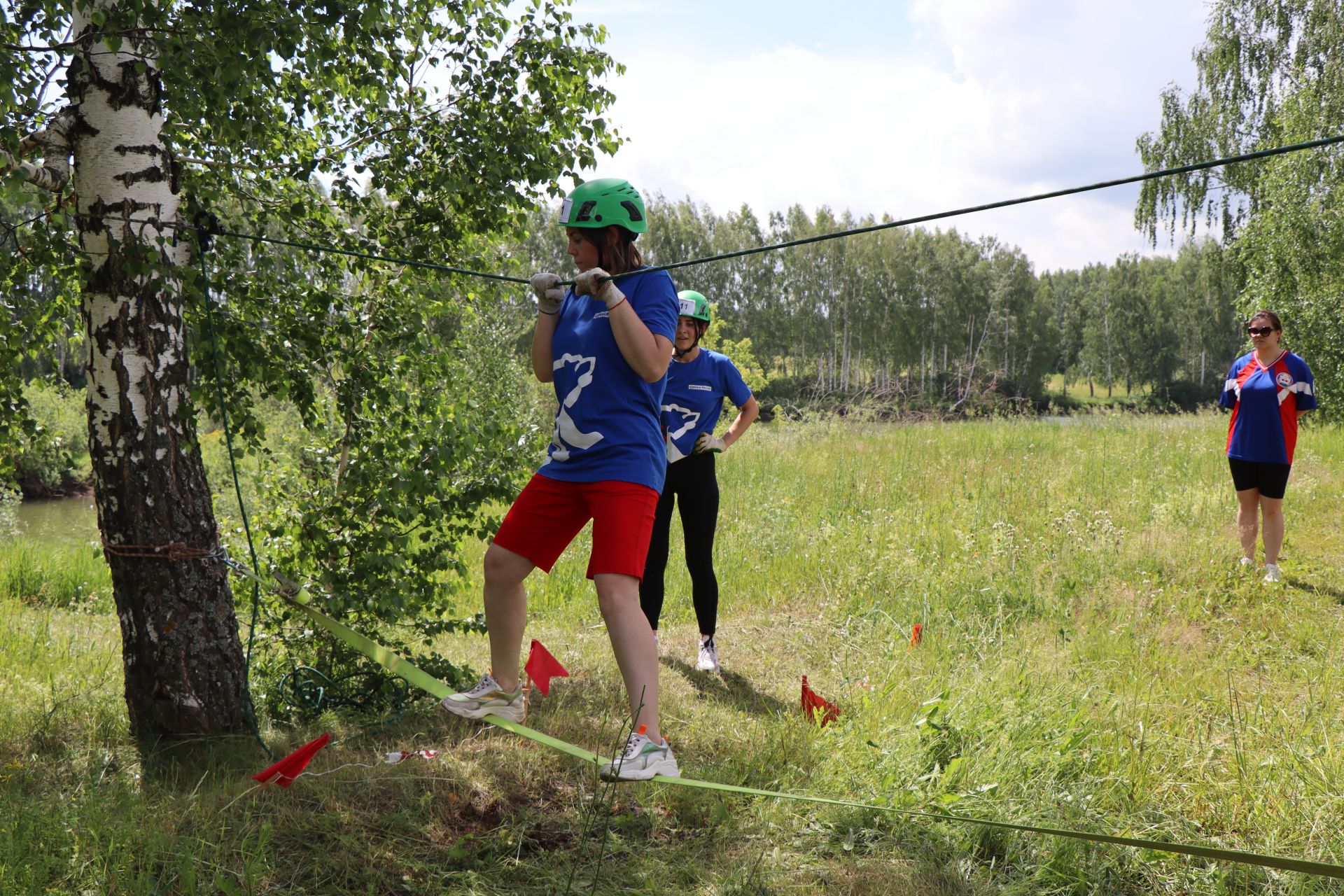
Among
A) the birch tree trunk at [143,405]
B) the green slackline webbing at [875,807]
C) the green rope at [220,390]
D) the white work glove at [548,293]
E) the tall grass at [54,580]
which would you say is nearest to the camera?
the green slackline webbing at [875,807]

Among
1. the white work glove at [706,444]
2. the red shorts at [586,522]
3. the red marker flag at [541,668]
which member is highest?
the white work glove at [706,444]

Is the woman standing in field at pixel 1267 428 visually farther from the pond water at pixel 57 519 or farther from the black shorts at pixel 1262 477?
the pond water at pixel 57 519

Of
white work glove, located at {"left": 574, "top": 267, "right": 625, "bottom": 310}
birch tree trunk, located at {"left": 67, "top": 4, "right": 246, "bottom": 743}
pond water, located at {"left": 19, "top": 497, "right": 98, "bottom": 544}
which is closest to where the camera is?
white work glove, located at {"left": 574, "top": 267, "right": 625, "bottom": 310}

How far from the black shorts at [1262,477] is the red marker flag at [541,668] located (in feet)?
16.5

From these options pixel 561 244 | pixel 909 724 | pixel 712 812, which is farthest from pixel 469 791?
pixel 561 244

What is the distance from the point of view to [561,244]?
47.8 metres

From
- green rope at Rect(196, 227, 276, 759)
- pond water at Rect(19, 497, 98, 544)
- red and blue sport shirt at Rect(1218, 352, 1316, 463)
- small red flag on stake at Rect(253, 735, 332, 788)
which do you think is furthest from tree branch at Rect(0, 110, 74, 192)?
pond water at Rect(19, 497, 98, 544)

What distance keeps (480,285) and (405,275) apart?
40 centimetres

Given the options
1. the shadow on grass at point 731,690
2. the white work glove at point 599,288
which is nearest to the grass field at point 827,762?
the shadow on grass at point 731,690

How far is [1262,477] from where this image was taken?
246 inches

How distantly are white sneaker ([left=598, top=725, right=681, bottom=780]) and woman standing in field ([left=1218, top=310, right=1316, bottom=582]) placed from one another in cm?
530

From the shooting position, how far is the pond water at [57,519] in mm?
16825

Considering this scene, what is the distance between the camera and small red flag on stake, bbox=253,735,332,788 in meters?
2.97

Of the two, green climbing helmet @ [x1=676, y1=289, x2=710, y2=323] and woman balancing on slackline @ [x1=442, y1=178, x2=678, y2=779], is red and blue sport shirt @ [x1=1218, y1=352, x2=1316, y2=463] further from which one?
woman balancing on slackline @ [x1=442, y1=178, x2=678, y2=779]
